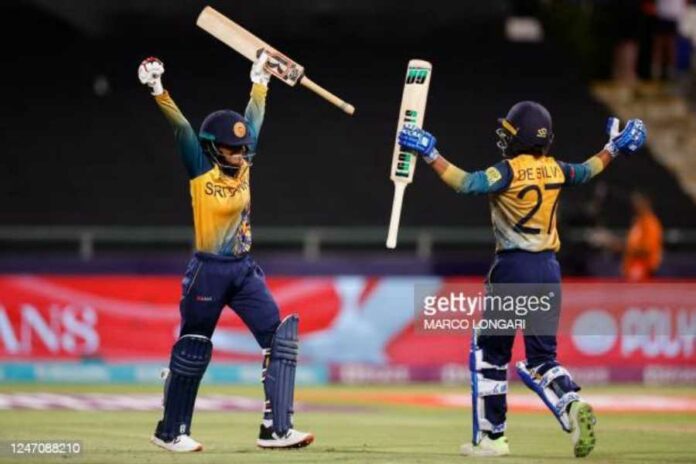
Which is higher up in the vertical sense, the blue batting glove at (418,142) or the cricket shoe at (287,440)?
the blue batting glove at (418,142)

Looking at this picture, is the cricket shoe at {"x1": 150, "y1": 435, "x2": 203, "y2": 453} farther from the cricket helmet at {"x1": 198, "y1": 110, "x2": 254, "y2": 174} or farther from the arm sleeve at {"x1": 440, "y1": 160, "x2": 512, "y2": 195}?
the arm sleeve at {"x1": 440, "y1": 160, "x2": 512, "y2": 195}

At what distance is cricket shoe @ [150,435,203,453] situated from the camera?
32.0ft

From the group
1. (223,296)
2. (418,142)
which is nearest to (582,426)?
(418,142)

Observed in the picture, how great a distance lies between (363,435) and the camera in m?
11.8

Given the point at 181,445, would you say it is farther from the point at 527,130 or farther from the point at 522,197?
the point at 527,130

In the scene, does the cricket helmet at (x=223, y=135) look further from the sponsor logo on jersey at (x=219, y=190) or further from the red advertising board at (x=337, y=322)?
the red advertising board at (x=337, y=322)

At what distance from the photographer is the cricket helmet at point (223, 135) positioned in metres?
9.85

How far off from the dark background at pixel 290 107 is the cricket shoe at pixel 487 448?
12158mm

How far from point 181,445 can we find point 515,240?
7.94 feet

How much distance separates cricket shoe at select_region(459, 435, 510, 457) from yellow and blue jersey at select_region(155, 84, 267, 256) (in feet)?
6.15

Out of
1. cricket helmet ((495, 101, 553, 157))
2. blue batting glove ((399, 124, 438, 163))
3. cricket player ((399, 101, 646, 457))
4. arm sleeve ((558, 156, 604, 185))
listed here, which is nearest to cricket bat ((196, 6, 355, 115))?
blue batting glove ((399, 124, 438, 163))

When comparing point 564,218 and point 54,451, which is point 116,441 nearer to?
point 54,451

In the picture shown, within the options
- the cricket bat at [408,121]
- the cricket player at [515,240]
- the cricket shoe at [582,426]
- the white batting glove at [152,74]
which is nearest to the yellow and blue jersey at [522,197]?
the cricket player at [515,240]

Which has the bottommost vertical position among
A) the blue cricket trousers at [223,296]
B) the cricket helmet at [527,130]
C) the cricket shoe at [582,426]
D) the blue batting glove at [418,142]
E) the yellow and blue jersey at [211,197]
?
the cricket shoe at [582,426]
